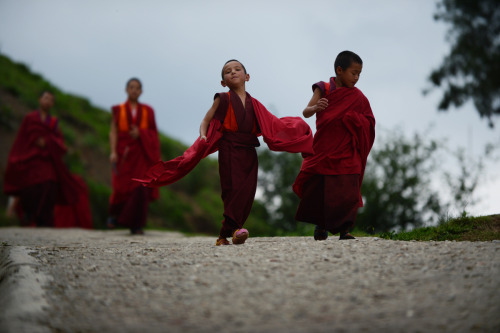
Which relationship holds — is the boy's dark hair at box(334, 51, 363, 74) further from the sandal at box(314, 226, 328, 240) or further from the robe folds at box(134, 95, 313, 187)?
the sandal at box(314, 226, 328, 240)

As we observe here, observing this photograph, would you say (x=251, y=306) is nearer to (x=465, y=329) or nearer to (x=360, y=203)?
→ (x=465, y=329)

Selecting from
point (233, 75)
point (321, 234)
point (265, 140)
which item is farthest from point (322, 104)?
point (321, 234)

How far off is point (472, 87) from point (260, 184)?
5096 mm

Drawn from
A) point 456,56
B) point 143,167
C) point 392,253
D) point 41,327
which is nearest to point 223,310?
point 41,327

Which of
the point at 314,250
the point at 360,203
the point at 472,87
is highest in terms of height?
the point at 472,87

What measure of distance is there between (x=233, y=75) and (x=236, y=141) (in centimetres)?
63

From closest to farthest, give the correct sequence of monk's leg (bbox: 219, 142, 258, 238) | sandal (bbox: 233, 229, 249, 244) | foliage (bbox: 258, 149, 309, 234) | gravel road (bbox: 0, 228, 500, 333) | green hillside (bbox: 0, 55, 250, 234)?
gravel road (bbox: 0, 228, 500, 333)
sandal (bbox: 233, 229, 249, 244)
monk's leg (bbox: 219, 142, 258, 238)
foliage (bbox: 258, 149, 309, 234)
green hillside (bbox: 0, 55, 250, 234)

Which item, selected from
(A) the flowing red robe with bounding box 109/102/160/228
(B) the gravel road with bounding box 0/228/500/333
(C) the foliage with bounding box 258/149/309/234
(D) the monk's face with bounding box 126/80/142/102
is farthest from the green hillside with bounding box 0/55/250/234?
(B) the gravel road with bounding box 0/228/500/333

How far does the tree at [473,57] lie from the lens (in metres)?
11.2

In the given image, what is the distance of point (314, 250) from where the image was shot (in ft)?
12.4

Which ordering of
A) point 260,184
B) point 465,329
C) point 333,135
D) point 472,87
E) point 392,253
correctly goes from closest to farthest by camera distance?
point 465,329 → point 392,253 → point 333,135 → point 472,87 → point 260,184

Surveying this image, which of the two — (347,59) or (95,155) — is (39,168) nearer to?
(95,155)

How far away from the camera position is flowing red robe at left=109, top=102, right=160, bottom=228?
8.37 m

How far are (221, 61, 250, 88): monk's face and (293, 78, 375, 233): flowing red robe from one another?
30.1 inches
